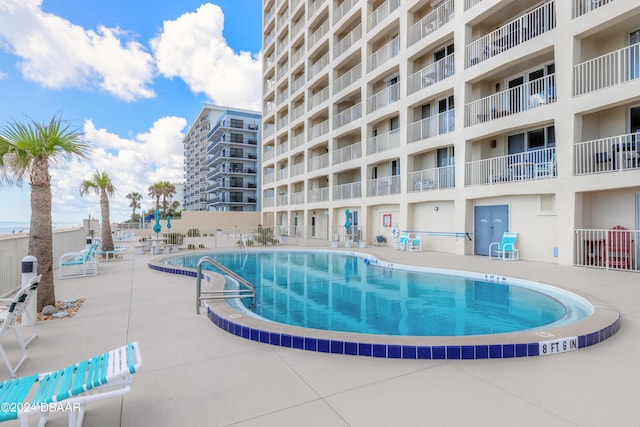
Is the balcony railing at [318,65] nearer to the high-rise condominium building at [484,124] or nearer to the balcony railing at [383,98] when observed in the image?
the high-rise condominium building at [484,124]

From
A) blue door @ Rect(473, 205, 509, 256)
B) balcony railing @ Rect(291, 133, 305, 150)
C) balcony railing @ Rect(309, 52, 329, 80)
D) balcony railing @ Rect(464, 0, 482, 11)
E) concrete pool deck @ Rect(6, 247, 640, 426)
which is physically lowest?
concrete pool deck @ Rect(6, 247, 640, 426)

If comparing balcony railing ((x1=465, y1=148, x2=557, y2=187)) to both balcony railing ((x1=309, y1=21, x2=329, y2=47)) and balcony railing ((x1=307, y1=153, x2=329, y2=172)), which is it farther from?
balcony railing ((x1=309, y1=21, x2=329, y2=47))

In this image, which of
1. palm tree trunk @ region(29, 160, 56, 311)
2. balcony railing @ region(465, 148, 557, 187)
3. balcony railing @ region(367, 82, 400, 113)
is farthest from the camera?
balcony railing @ region(367, 82, 400, 113)

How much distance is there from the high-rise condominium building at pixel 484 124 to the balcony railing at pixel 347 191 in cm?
11

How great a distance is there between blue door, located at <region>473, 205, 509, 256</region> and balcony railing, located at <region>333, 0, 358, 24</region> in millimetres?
16333

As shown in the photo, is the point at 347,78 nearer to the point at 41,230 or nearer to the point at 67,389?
the point at 41,230

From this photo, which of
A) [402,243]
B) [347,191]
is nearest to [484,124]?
[402,243]

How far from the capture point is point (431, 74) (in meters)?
16.8

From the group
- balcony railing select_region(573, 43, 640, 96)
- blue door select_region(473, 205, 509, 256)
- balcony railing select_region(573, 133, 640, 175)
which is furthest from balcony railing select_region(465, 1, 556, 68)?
blue door select_region(473, 205, 509, 256)

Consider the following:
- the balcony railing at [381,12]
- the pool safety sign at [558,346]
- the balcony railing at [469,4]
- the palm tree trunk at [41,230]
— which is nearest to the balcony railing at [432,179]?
the balcony railing at [469,4]

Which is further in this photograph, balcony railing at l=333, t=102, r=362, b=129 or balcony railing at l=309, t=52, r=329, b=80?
balcony railing at l=309, t=52, r=329, b=80

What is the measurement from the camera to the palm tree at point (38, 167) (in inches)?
216

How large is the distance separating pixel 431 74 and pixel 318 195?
11.9 metres

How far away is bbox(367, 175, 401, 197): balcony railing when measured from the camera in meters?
18.8
